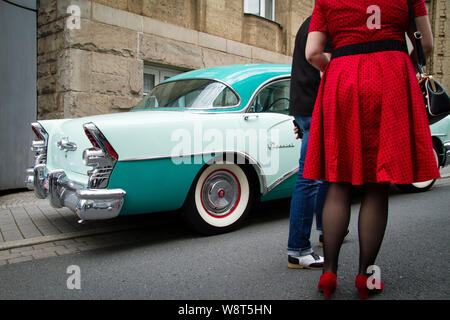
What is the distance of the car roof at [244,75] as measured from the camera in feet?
12.4

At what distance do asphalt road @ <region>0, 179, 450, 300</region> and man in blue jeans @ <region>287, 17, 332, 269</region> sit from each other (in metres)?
0.11

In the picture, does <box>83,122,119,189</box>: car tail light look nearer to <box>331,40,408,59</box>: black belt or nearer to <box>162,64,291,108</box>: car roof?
<box>162,64,291,108</box>: car roof

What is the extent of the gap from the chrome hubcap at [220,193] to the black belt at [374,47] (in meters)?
1.77

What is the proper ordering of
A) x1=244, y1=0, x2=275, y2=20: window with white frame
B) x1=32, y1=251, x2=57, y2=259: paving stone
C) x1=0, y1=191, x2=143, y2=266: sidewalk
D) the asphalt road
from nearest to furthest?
the asphalt road → x1=32, y1=251, x2=57, y2=259: paving stone → x1=0, y1=191, x2=143, y2=266: sidewalk → x1=244, y1=0, x2=275, y2=20: window with white frame

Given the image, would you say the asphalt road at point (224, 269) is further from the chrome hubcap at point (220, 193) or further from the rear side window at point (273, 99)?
the rear side window at point (273, 99)

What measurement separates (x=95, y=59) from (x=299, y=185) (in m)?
5.36

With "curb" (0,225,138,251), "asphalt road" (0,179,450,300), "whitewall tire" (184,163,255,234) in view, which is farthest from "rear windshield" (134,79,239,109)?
"curb" (0,225,138,251)

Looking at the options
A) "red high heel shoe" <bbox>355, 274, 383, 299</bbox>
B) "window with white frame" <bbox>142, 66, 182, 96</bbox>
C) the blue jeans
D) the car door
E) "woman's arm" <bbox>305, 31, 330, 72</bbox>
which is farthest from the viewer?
"window with white frame" <bbox>142, 66, 182, 96</bbox>

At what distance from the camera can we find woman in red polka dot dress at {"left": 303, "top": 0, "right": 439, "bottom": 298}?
1.95m
